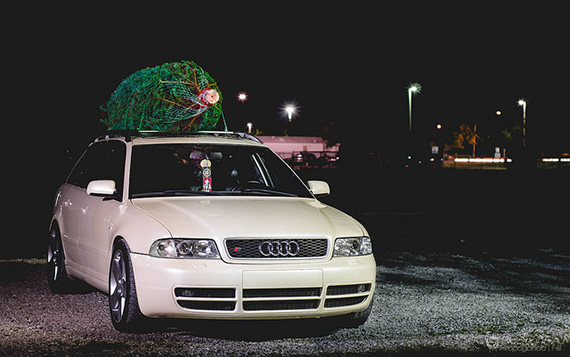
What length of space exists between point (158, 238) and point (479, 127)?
13421 cm

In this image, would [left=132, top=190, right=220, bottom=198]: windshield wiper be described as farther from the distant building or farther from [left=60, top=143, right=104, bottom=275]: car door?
the distant building

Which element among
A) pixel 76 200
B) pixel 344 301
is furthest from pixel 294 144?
pixel 344 301

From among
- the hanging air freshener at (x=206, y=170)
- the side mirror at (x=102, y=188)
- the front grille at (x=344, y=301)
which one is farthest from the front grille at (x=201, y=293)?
the hanging air freshener at (x=206, y=170)

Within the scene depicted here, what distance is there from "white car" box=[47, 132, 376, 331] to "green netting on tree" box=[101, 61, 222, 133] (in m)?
9.26

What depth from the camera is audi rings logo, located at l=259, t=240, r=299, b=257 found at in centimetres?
589

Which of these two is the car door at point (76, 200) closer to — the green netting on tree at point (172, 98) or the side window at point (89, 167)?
the side window at point (89, 167)

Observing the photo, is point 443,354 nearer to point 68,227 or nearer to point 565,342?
point 565,342

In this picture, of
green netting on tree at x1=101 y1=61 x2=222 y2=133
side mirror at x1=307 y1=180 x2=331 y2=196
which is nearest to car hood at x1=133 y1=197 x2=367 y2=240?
side mirror at x1=307 y1=180 x2=331 y2=196

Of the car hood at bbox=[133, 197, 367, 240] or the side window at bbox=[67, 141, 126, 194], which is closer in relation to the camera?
the car hood at bbox=[133, 197, 367, 240]

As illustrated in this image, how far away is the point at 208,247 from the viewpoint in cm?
588

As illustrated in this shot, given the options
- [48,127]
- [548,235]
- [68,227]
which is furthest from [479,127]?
[68,227]

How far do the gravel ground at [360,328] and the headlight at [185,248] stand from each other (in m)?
0.55

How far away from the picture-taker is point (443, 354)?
5.75m

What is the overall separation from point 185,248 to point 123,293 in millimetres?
746
